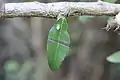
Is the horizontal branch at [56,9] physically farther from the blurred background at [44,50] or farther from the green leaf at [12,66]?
the green leaf at [12,66]

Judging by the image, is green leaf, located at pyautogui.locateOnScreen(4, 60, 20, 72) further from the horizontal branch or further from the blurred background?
the horizontal branch

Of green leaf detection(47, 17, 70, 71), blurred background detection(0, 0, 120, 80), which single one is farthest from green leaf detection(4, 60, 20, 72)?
green leaf detection(47, 17, 70, 71)

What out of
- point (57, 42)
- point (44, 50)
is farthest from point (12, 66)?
point (57, 42)

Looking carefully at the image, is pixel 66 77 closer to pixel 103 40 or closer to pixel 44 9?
pixel 103 40

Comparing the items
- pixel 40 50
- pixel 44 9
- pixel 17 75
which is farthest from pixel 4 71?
pixel 44 9

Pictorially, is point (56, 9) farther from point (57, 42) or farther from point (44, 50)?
point (44, 50)

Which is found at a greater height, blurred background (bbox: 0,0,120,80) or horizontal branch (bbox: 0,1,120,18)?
horizontal branch (bbox: 0,1,120,18)
